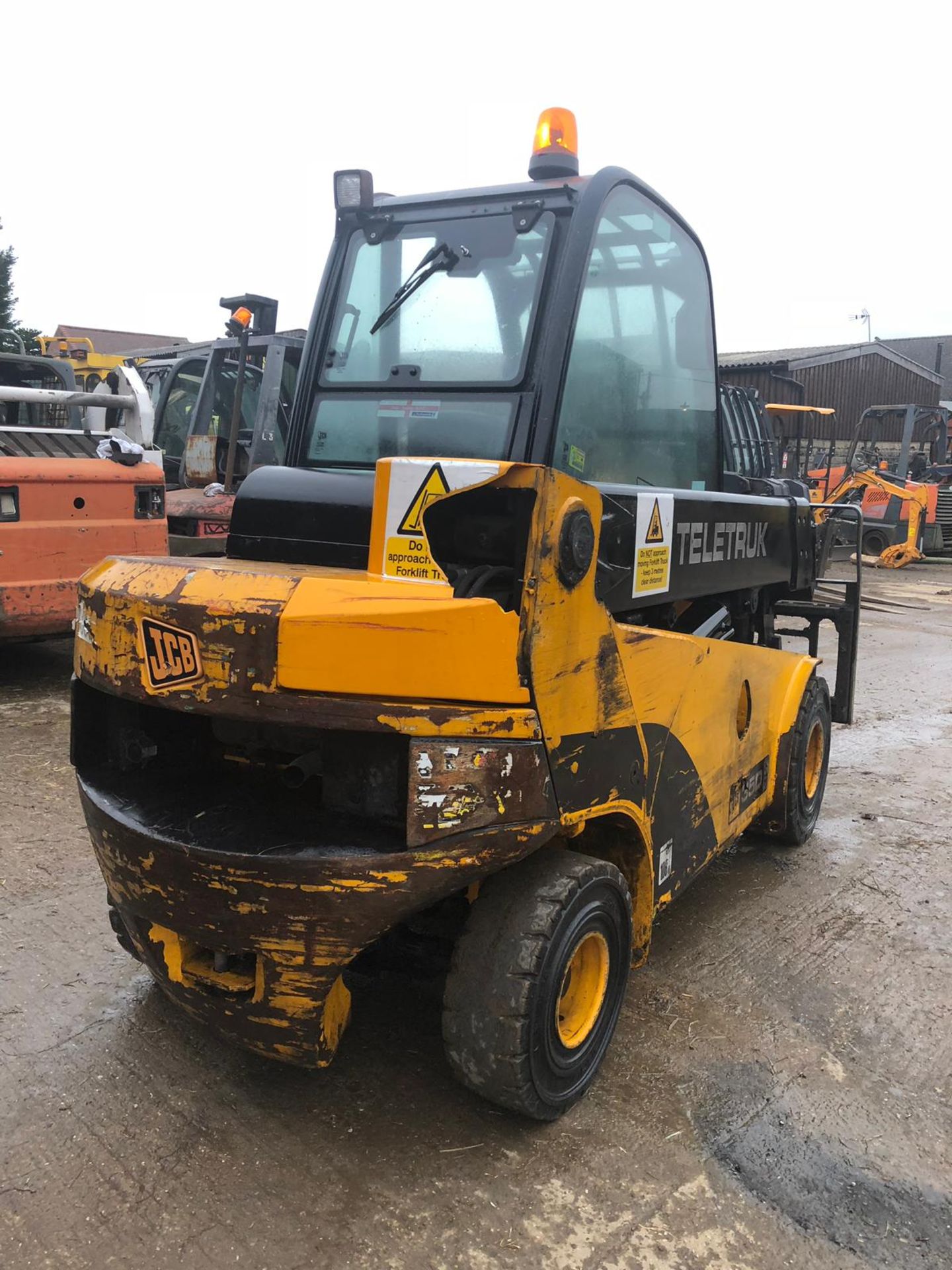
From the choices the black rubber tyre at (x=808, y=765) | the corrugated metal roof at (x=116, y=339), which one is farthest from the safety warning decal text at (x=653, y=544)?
the corrugated metal roof at (x=116, y=339)

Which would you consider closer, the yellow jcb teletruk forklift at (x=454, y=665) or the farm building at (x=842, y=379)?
the yellow jcb teletruk forklift at (x=454, y=665)

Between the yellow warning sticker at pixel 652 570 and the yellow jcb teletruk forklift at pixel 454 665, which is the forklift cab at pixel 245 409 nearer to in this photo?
the yellow jcb teletruk forklift at pixel 454 665

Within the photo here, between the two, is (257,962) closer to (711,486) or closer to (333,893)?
(333,893)

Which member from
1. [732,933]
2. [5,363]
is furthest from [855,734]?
[5,363]

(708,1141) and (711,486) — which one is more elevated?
(711,486)

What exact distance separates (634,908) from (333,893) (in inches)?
42.2

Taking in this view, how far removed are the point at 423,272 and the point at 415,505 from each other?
3.69 ft

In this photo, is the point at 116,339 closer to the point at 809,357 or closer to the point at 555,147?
the point at 809,357

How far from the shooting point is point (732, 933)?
360 cm

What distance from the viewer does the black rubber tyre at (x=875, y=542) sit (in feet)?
60.4

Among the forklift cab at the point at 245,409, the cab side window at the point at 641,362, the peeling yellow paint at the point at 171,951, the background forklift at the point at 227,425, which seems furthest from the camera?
the background forklift at the point at 227,425

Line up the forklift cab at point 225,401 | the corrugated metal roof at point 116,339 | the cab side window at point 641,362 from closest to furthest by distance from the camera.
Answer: the cab side window at point 641,362, the forklift cab at point 225,401, the corrugated metal roof at point 116,339

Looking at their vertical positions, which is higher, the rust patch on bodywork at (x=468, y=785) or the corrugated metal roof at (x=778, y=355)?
the corrugated metal roof at (x=778, y=355)

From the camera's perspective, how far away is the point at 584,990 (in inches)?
102
